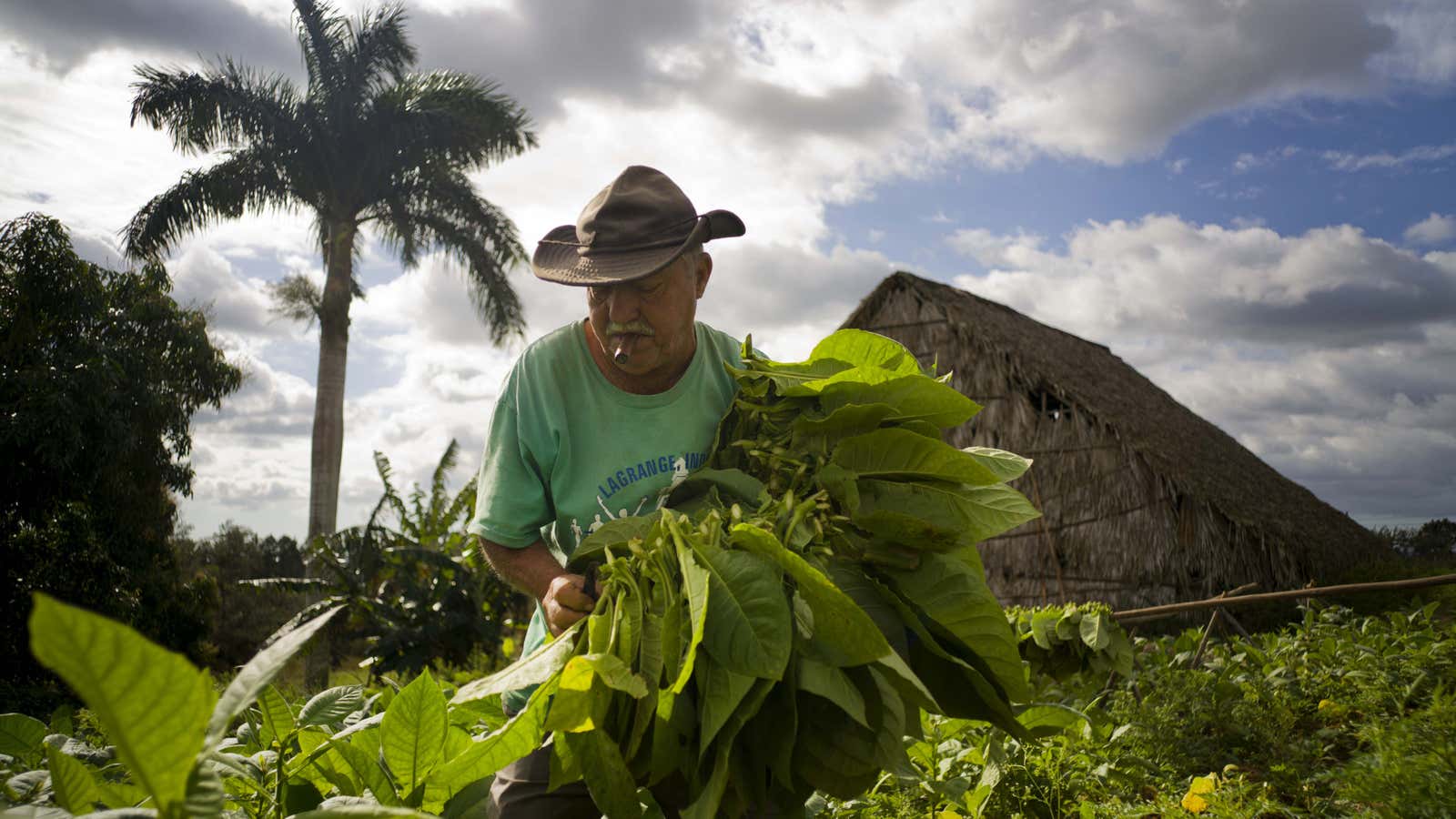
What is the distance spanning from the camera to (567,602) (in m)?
1.53

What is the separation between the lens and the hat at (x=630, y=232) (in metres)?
1.96

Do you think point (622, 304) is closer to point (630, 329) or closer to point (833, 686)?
point (630, 329)

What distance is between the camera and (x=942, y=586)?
147cm

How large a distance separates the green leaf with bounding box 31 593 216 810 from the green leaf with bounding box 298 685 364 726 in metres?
1.06

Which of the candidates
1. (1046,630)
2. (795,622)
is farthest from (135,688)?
(1046,630)

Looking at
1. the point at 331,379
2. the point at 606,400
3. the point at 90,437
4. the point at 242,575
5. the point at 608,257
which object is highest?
the point at 331,379

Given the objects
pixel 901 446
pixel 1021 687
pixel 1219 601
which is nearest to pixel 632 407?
pixel 901 446

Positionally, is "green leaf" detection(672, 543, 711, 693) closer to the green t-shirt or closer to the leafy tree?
the green t-shirt

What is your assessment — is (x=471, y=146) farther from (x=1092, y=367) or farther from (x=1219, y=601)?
(x=1219, y=601)

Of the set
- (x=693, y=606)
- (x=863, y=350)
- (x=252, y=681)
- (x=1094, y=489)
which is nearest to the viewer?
(x=252, y=681)

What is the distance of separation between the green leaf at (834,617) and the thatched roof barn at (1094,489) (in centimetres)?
765

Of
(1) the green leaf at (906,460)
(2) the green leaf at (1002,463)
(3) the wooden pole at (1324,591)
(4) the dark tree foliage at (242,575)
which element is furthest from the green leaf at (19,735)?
(4) the dark tree foliage at (242,575)

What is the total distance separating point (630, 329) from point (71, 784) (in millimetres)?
1161

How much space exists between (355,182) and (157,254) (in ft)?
11.3
